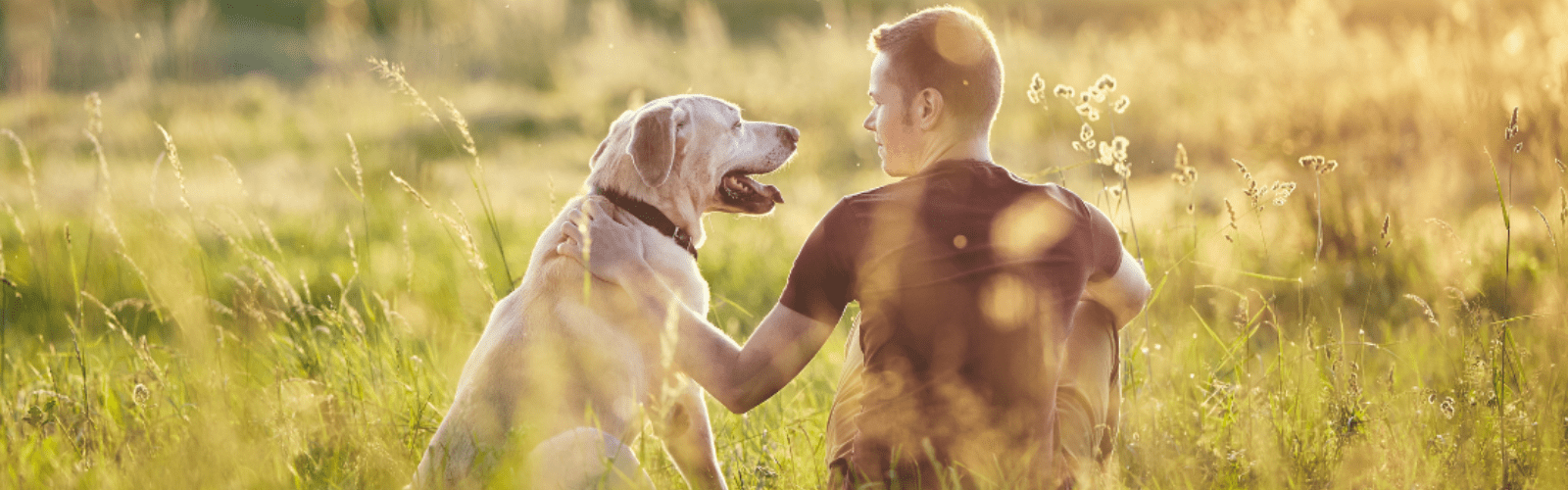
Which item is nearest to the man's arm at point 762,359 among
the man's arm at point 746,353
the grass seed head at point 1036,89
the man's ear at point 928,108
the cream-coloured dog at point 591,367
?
the man's arm at point 746,353

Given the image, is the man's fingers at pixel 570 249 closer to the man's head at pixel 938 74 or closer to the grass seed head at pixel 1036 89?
the man's head at pixel 938 74

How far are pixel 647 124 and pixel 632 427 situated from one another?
3.31 feet

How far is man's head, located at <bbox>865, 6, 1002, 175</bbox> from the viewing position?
7.57 ft

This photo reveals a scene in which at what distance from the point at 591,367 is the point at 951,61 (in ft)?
4.08

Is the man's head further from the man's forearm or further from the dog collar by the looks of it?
the dog collar

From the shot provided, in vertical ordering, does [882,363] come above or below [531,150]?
above

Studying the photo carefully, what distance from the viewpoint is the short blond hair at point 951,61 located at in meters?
2.30

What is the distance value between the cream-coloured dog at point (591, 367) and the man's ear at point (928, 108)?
2.65 feet

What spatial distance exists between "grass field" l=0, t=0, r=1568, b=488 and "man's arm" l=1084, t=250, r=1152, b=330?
0.38 metres

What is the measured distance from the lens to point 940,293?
7.09 feet

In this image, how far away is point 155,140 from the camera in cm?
1171

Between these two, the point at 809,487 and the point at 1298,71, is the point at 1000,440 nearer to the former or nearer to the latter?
the point at 809,487

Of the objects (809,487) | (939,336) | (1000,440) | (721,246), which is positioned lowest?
(721,246)

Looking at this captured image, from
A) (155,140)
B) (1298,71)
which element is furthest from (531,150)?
(1298,71)
